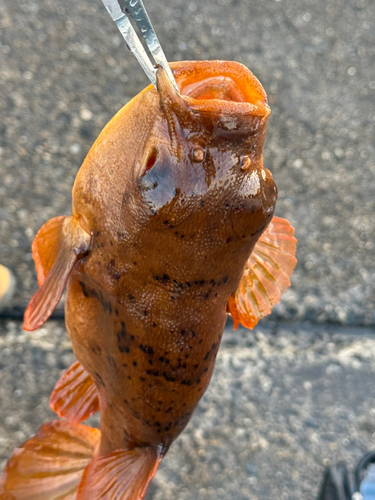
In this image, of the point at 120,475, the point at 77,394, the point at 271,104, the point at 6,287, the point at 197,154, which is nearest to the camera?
the point at 197,154

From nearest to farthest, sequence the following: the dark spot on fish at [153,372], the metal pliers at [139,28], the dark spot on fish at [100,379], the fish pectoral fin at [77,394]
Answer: the metal pliers at [139,28] → the dark spot on fish at [153,372] → the dark spot on fish at [100,379] → the fish pectoral fin at [77,394]

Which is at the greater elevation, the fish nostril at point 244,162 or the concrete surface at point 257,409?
the fish nostril at point 244,162

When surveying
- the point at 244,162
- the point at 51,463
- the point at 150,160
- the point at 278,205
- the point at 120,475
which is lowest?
the point at 278,205

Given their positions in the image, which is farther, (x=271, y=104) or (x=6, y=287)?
(x=271, y=104)

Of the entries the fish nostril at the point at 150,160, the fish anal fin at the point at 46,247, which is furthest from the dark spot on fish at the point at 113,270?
the fish nostril at the point at 150,160

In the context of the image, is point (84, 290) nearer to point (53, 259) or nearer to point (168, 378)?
point (53, 259)

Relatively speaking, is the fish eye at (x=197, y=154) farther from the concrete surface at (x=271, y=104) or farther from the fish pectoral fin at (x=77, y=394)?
the concrete surface at (x=271, y=104)

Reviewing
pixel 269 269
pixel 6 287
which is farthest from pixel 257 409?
pixel 6 287
